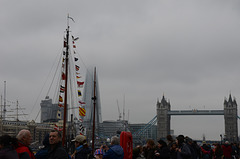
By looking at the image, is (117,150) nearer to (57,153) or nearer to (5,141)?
(57,153)

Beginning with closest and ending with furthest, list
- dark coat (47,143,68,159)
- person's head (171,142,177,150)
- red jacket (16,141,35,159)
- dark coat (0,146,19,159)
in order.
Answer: dark coat (0,146,19,159) → red jacket (16,141,35,159) → dark coat (47,143,68,159) → person's head (171,142,177,150)

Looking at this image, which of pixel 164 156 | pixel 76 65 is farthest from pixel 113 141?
pixel 76 65

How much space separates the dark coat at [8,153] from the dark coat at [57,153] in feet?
2.53

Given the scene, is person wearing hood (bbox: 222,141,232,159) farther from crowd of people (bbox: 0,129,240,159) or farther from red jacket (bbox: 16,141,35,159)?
red jacket (bbox: 16,141,35,159)

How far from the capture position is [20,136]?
17.6ft

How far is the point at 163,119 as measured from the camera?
509 ft

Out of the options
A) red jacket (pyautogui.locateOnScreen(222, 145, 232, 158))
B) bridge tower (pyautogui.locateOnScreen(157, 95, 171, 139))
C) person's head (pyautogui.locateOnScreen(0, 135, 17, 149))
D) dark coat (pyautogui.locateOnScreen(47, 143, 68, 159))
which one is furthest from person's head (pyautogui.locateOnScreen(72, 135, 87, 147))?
bridge tower (pyautogui.locateOnScreen(157, 95, 171, 139))

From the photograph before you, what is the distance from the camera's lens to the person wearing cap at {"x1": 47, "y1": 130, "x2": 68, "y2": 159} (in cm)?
540

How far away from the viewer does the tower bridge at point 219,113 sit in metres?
144

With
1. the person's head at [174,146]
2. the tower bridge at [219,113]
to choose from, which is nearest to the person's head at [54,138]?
the person's head at [174,146]

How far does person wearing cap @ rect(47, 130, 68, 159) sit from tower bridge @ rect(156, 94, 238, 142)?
141925 millimetres

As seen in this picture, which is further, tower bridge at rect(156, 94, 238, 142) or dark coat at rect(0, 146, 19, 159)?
tower bridge at rect(156, 94, 238, 142)

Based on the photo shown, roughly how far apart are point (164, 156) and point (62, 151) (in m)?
4.94

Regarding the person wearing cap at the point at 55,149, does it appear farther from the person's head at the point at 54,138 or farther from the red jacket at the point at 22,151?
the red jacket at the point at 22,151
